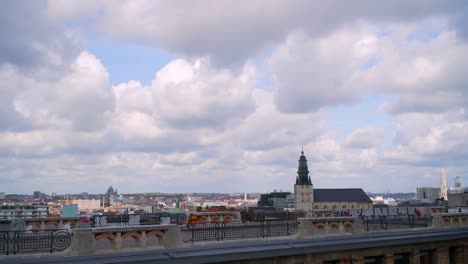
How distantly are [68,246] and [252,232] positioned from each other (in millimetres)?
7822

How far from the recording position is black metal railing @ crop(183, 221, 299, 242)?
16.1 m

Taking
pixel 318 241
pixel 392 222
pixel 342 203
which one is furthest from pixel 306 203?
pixel 318 241

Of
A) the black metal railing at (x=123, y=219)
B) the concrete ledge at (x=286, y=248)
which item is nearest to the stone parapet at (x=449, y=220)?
the concrete ledge at (x=286, y=248)

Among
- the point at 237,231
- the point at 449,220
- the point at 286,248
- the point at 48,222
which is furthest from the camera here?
the point at 449,220

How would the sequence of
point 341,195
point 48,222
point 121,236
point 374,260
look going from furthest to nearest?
point 341,195, point 48,222, point 374,260, point 121,236

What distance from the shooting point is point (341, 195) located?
174125mm

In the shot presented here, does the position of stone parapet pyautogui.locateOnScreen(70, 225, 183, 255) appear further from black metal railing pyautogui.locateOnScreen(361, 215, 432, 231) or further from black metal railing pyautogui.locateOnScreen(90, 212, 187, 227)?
black metal railing pyautogui.locateOnScreen(361, 215, 432, 231)

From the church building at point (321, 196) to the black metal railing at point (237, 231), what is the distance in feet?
425

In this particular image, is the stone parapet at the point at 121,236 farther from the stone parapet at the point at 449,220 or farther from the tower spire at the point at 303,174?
the tower spire at the point at 303,174

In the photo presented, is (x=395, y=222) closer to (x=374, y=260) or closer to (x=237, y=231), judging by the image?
(x=374, y=260)

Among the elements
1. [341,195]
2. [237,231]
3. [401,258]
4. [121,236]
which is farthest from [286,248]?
[341,195]

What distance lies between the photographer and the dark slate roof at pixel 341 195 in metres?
171

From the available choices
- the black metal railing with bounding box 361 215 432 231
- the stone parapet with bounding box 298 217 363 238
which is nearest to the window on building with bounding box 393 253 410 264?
the stone parapet with bounding box 298 217 363 238

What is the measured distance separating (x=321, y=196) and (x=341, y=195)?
773cm
